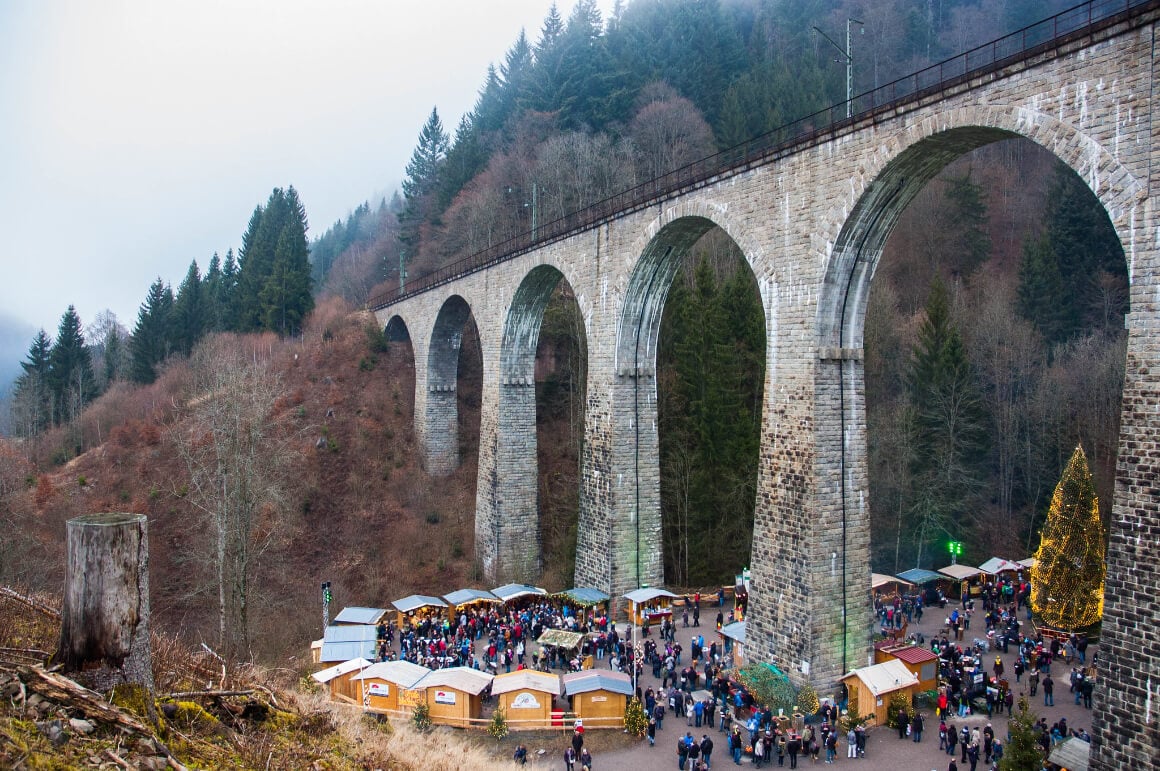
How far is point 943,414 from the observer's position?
1206 inches

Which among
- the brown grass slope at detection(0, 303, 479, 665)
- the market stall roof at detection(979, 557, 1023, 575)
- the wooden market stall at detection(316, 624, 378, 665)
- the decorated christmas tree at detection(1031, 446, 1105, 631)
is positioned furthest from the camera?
the brown grass slope at detection(0, 303, 479, 665)

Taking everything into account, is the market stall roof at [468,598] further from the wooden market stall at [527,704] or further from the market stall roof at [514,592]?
the wooden market stall at [527,704]

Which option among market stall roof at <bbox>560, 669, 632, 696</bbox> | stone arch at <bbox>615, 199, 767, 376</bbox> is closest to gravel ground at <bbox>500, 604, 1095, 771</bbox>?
market stall roof at <bbox>560, 669, 632, 696</bbox>

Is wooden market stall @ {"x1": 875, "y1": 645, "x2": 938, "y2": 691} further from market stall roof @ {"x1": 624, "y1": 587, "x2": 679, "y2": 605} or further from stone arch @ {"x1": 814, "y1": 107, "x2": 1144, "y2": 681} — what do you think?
market stall roof @ {"x1": 624, "y1": 587, "x2": 679, "y2": 605}

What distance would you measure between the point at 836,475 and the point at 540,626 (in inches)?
417

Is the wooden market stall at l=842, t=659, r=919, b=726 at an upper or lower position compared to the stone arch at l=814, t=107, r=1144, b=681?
lower

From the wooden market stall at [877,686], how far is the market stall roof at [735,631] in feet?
9.45

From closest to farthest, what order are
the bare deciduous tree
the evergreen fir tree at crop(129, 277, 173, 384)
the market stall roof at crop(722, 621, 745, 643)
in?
the market stall roof at crop(722, 621, 745, 643)
the bare deciduous tree
the evergreen fir tree at crop(129, 277, 173, 384)

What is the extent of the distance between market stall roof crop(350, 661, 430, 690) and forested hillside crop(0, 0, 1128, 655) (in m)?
4.10

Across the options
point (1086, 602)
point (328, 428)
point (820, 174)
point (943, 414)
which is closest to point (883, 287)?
point (943, 414)

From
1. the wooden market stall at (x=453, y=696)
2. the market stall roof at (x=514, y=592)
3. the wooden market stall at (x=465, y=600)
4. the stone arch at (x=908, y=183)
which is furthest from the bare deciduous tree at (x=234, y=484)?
the stone arch at (x=908, y=183)

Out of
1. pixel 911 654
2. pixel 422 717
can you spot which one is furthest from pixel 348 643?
pixel 911 654

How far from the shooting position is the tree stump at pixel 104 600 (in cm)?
409

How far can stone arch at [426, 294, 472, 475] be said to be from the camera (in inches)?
1468
